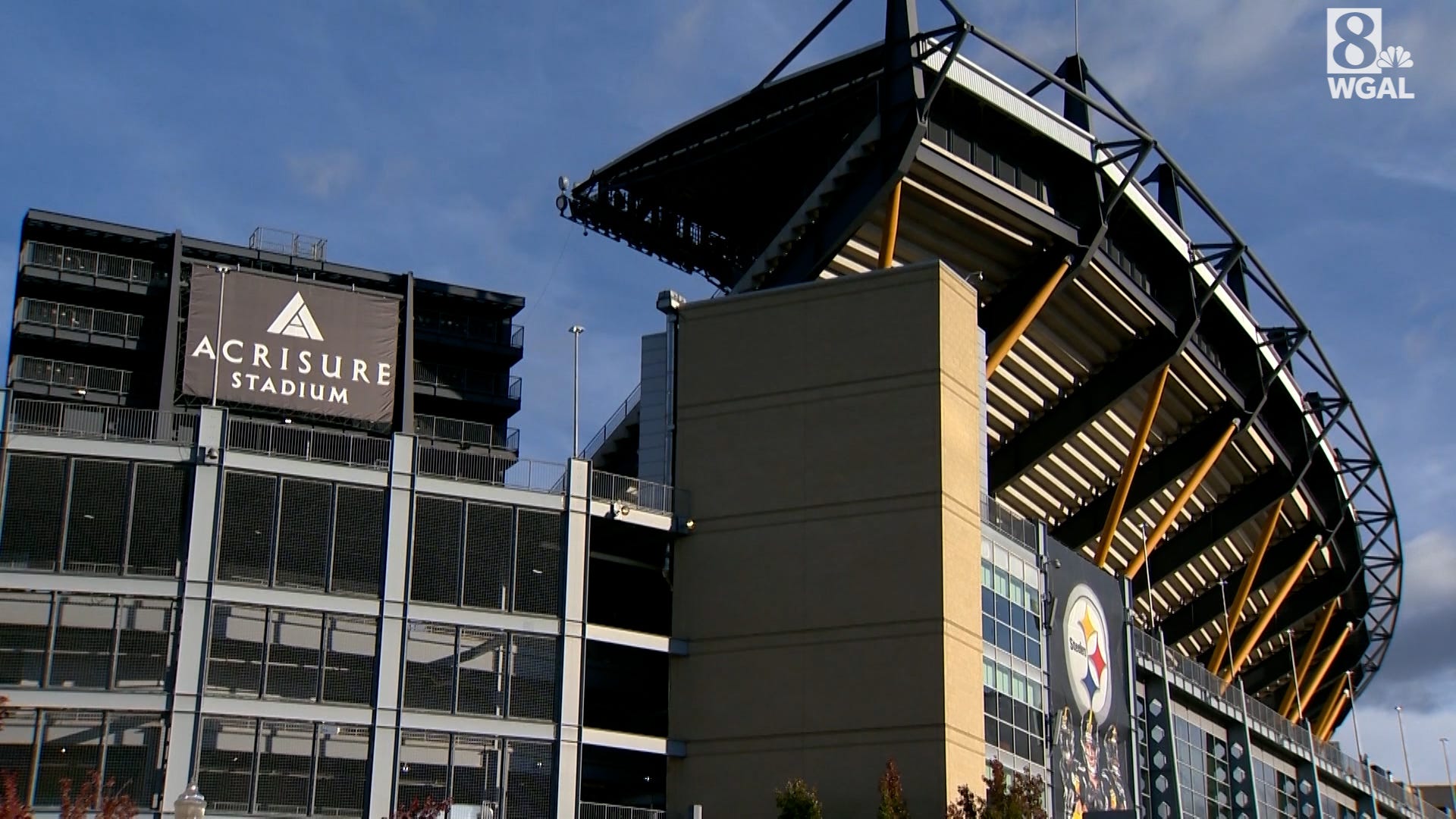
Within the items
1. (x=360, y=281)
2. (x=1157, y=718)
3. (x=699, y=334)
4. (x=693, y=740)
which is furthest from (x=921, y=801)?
(x=360, y=281)

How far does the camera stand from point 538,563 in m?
53.5

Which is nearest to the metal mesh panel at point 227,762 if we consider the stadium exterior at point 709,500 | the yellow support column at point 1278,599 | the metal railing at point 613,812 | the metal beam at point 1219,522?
the stadium exterior at point 709,500

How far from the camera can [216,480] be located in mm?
49719

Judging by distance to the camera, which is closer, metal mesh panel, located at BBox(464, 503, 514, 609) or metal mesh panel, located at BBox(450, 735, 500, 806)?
metal mesh panel, located at BBox(450, 735, 500, 806)

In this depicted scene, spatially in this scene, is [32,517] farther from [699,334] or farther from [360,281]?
[360,281]

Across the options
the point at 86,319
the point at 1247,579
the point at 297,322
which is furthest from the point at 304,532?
the point at 1247,579

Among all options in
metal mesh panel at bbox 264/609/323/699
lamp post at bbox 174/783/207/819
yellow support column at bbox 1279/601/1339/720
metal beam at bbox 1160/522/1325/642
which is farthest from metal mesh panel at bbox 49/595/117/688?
yellow support column at bbox 1279/601/1339/720

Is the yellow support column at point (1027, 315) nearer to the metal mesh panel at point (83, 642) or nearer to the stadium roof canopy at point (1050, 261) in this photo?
the stadium roof canopy at point (1050, 261)

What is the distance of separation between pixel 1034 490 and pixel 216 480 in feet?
117

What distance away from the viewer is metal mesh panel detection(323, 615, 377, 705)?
4969 cm

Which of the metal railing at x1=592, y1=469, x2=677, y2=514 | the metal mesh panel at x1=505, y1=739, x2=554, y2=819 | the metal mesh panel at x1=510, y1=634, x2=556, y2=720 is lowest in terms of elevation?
the metal mesh panel at x1=505, y1=739, x2=554, y2=819

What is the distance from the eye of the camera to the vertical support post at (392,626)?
4941 centimetres

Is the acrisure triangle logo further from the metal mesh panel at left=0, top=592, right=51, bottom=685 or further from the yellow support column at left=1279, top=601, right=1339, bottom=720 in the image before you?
the yellow support column at left=1279, top=601, right=1339, bottom=720

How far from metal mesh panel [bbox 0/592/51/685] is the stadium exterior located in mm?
81
